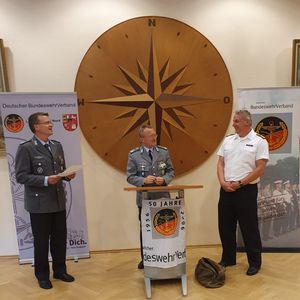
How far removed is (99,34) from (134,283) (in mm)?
2444

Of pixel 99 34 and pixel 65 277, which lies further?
pixel 99 34

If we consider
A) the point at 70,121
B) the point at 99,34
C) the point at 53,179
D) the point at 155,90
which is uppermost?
the point at 99,34

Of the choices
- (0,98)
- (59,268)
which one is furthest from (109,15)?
(59,268)

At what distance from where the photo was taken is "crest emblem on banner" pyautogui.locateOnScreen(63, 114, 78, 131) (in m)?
3.21

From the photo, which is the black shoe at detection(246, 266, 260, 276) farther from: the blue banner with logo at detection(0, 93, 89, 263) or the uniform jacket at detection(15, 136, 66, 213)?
the uniform jacket at detection(15, 136, 66, 213)

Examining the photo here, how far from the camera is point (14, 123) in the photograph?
3148mm

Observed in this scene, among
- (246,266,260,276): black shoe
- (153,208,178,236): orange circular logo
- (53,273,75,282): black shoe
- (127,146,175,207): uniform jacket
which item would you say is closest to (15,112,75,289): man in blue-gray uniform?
(53,273,75,282): black shoe

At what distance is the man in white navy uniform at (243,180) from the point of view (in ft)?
9.34

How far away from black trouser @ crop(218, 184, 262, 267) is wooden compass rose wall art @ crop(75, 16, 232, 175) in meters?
0.70

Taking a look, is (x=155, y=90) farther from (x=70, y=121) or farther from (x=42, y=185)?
(x=42, y=185)

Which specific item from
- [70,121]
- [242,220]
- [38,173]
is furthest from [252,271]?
[70,121]

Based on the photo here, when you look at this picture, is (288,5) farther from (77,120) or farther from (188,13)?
(77,120)

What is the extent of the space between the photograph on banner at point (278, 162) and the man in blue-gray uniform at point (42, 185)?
189 cm

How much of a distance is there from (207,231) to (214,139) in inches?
41.5
